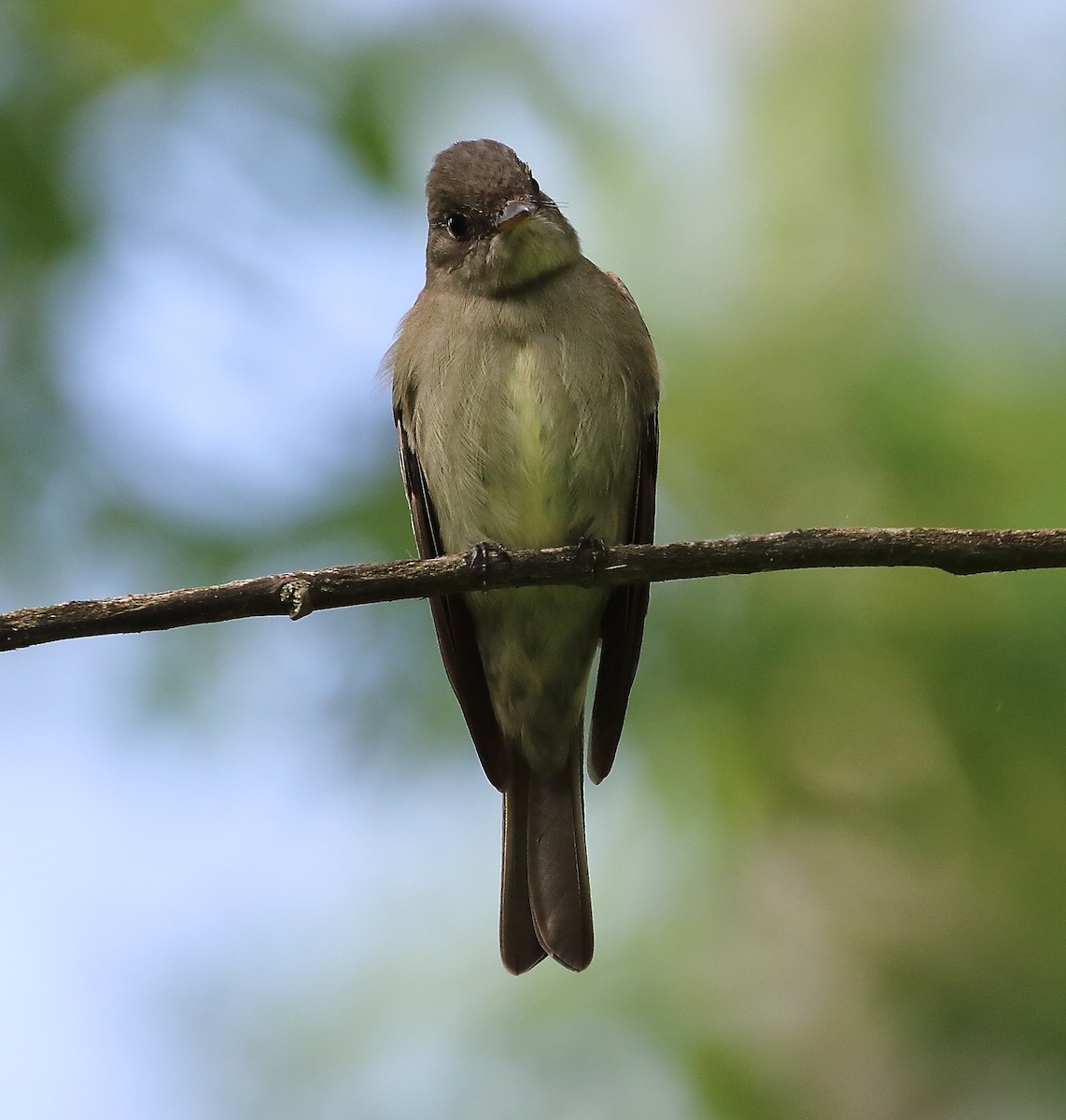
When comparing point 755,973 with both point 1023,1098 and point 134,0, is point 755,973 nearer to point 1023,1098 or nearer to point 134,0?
point 1023,1098

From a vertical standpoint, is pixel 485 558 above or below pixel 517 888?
above

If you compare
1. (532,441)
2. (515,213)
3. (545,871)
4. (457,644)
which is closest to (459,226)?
(515,213)

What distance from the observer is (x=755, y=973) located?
Result: 438 cm

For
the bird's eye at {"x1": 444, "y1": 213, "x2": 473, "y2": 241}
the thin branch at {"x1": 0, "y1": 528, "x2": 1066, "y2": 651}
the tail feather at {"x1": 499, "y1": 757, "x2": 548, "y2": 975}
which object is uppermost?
the bird's eye at {"x1": 444, "y1": 213, "x2": 473, "y2": 241}

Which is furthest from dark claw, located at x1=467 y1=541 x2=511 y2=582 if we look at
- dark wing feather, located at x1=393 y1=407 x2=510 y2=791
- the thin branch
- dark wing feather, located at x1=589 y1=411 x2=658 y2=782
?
dark wing feather, located at x1=393 y1=407 x2=510 y2=791

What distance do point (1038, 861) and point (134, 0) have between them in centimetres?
453

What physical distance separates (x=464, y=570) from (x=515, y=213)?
1.88 metres

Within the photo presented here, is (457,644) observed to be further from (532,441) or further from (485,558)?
(485,558)

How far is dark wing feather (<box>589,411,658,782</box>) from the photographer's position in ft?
15.3

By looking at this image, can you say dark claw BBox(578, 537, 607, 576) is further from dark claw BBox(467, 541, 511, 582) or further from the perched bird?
the perched bird

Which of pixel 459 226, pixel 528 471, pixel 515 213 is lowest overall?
pixel 528 471

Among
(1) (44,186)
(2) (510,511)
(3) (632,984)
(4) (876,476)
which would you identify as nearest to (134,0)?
(1) (44,186)

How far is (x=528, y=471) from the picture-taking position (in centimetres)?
454

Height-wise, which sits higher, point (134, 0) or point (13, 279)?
point (134, 0)
